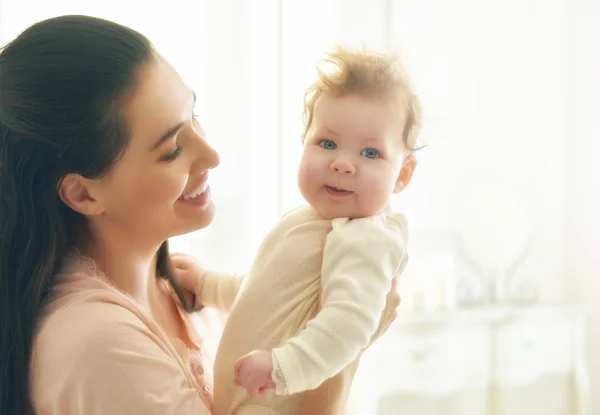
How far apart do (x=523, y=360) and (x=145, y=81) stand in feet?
7.77

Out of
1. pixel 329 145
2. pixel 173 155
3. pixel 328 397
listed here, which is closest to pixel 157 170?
pixel 173 155

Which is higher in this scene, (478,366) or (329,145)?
(329,145)

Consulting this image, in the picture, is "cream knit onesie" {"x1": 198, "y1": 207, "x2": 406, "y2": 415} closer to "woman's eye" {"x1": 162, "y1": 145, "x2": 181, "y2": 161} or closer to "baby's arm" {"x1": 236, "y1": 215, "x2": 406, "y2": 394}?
"baby's arm" {"x1": 236, "y1": 215, "x2": 406, "y2": 394}

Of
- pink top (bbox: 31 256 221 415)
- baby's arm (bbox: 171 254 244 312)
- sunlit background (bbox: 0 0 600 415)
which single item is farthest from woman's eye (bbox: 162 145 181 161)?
sunlit background (bbox: 0 0 600 415)

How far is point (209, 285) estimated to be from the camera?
1420 millimetres

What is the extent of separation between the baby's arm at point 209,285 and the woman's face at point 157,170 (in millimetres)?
205

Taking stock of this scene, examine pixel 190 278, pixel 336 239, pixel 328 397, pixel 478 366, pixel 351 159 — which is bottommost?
pixel 478 366

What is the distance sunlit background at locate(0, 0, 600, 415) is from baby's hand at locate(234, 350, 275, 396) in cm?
131

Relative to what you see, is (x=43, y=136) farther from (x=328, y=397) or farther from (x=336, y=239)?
(x=328, y=397)

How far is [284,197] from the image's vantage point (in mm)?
2459

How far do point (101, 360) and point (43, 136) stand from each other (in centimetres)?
32

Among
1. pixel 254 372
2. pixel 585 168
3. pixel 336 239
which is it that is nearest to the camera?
pixel 254 372

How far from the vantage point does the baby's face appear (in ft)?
3.88

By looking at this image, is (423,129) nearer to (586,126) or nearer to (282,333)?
(282,333)
